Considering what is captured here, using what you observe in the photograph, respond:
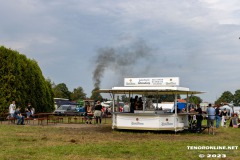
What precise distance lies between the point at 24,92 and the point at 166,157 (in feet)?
81.5

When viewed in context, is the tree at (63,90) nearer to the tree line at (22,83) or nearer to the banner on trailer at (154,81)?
the tree line at (22,83)

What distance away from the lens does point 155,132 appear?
876 inches

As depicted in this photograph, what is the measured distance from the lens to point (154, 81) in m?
22.7

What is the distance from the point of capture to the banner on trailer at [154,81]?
22281mm

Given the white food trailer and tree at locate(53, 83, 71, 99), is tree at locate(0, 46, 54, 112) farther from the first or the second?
tree at locate(53, 83, 71, 99)

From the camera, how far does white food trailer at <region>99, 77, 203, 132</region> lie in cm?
2164

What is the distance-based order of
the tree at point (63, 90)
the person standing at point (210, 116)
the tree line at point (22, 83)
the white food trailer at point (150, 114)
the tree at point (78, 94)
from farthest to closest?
the tree at point (78, 94) < the tree at point (63, 90) < the tree line at point (22, 83) < the person standing at point (210, 116) < the white food trailer at point (150, 114)

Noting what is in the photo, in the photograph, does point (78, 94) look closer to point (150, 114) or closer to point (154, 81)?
point (154, 81)

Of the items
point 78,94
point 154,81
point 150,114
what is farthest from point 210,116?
point 78,94

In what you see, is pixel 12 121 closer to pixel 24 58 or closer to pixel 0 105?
pixel 0 105

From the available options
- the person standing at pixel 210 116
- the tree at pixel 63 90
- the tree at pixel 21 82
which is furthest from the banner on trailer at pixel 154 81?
the tree at pixel 63 90

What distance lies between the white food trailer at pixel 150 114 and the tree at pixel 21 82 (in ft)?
42.4

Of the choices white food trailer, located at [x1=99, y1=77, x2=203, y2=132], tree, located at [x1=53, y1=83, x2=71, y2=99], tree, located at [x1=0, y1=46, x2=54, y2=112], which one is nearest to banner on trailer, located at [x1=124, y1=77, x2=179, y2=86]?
white food trailer, located at [x1=99, y1=77, x2=203, y2=132]

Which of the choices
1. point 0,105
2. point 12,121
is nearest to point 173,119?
point 12,121
